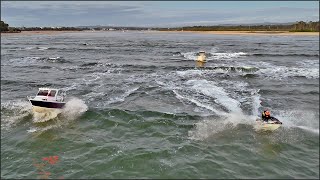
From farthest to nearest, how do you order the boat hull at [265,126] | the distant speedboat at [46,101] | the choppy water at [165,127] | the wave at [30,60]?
the wave at [30,60] < the distant speedboat at [46,101] < the boat hull at [265,126] < the choppy water at [165,127]

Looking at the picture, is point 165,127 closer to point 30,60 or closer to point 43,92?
point 43,92

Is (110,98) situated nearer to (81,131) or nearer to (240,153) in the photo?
(81,131)

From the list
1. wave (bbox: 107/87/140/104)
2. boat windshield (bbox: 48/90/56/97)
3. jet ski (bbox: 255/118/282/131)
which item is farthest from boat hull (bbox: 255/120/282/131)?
boat windshield (bbox: 48/90/56/97)

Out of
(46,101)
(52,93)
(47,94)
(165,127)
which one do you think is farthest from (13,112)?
(165,127)

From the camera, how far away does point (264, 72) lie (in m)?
52.8

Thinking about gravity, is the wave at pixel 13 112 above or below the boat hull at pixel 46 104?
below

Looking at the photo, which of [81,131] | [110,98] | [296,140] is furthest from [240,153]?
[110,98]

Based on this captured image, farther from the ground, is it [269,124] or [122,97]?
[122,97]

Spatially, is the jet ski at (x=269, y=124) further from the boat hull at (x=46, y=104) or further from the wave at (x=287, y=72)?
the wave at (x=287, y=72)

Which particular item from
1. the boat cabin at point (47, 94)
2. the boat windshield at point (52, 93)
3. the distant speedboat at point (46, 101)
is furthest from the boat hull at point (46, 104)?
the boat windshield at point (52, 93)

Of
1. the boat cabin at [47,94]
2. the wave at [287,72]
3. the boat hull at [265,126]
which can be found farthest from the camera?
the wave at [287,72]

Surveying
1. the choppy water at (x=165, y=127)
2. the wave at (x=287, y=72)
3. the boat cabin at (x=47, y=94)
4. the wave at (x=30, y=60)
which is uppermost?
the wave at (x=30, y=60)

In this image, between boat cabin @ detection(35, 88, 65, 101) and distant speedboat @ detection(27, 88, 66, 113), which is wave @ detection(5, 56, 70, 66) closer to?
boat cabin @ detection(35, 88, 65, 101)

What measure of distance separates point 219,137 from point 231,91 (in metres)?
15.2
